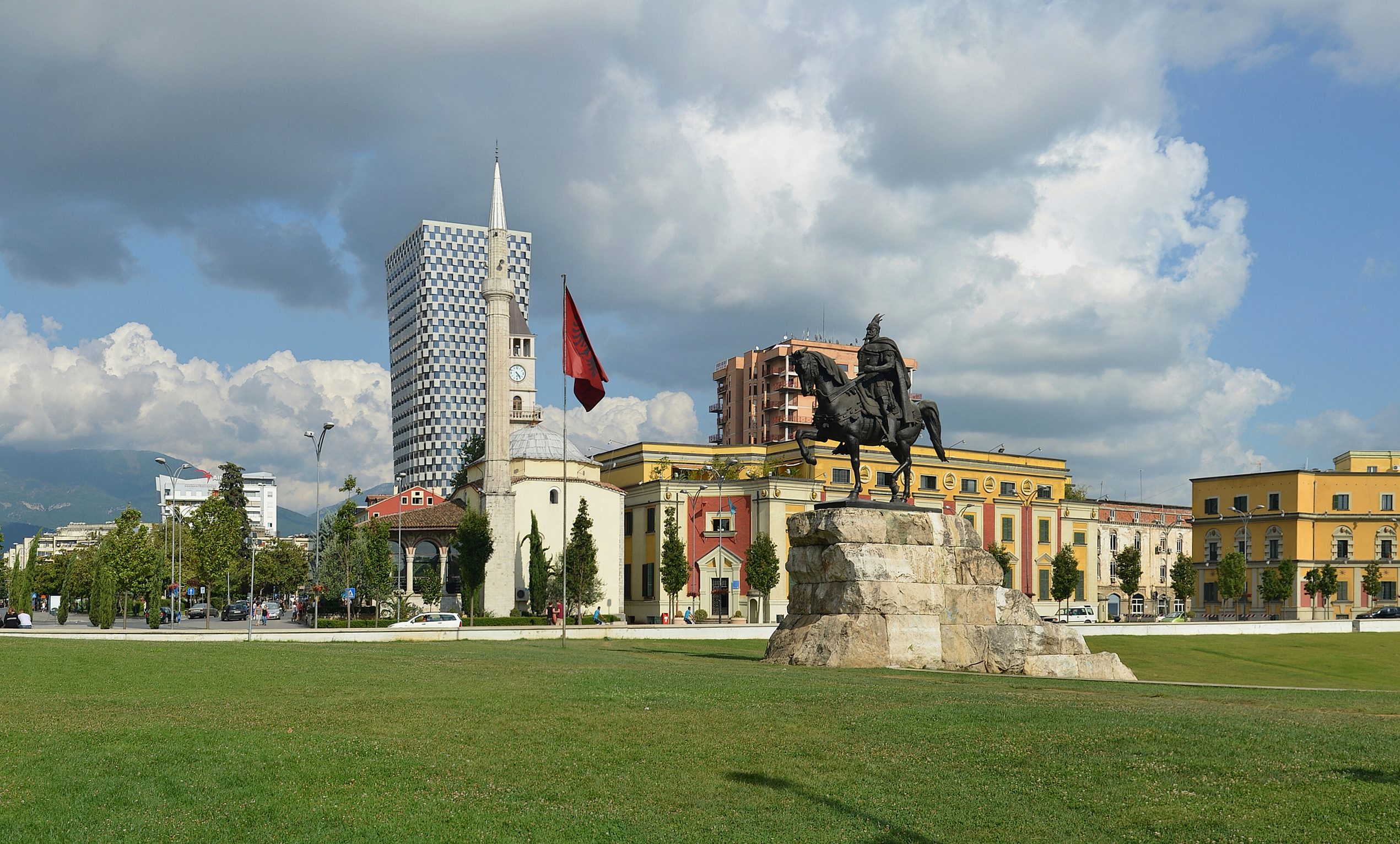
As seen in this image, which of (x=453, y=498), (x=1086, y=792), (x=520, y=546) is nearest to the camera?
(x=1086, y=792)

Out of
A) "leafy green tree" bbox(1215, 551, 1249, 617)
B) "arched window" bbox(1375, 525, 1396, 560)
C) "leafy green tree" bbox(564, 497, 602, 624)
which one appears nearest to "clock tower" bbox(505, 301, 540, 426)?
"leafy green tree" bbox(564, 497, 602, 624)

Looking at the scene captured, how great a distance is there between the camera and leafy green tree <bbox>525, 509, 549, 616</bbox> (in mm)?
70688

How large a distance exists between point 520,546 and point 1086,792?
67885mm

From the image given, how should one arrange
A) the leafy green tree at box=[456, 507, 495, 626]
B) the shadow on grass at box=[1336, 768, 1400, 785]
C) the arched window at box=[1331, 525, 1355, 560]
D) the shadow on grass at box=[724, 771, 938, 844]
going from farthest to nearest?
the arched window at box=[1331, 525, 1355, 560] < the leafy green tree at box=[456, 507, 495, 626] < the shadow on grass at box=[1336, 768, 1400, 785] < the shadow on grass at box=[724, 771, 938, 844]

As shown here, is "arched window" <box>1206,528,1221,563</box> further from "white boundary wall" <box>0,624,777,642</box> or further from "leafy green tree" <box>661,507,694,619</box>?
"white boundary wall" <box>0,624,777,642</box>

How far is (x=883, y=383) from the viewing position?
90.3 ft

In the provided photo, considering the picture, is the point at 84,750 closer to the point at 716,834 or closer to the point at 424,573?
the point at 716,834

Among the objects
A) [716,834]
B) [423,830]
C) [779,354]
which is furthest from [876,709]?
[779,354]

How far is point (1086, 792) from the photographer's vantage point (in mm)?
10180

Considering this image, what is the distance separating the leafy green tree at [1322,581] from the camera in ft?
277

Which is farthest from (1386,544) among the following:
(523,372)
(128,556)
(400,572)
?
(128,556)

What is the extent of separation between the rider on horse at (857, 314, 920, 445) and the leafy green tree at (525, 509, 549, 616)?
1832 inches

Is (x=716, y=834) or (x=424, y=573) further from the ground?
(x=716, y=834)

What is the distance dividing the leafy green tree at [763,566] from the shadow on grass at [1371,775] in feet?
204
